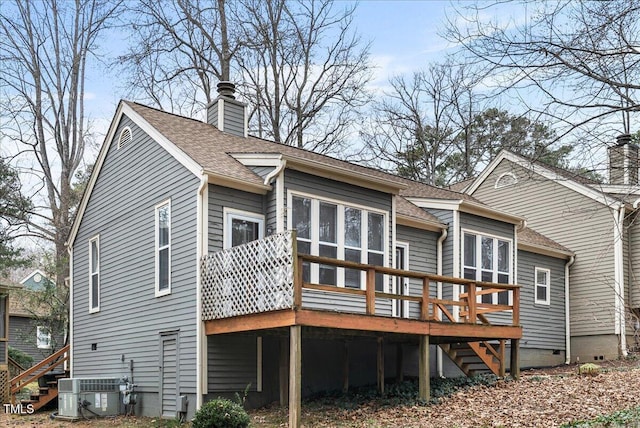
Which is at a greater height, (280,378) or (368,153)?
(368,153)

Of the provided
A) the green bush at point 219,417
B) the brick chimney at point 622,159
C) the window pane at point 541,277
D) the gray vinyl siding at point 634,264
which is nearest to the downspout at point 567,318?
the window pane at point 541,277

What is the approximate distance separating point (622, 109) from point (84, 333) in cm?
1499

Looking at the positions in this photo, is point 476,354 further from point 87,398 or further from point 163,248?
point 87,398

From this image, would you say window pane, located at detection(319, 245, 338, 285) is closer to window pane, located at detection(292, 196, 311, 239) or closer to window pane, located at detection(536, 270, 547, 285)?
window pane, located at detection(292, 196, 311, 239)

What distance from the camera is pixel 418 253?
18.1m

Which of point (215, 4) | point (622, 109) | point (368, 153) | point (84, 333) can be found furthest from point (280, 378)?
point (368, 153)

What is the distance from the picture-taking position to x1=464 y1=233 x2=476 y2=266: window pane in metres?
18.8

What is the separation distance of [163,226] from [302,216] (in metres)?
3.09

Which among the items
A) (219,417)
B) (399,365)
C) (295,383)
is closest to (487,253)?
(399,365)

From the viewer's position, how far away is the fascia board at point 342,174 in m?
14.1

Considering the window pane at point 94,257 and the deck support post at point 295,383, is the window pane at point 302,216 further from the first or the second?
the window pane at point 94,257

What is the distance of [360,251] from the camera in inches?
604

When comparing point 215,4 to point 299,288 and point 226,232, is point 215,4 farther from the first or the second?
point 299,288

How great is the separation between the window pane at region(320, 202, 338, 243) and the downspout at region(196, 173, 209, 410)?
2441 mm
